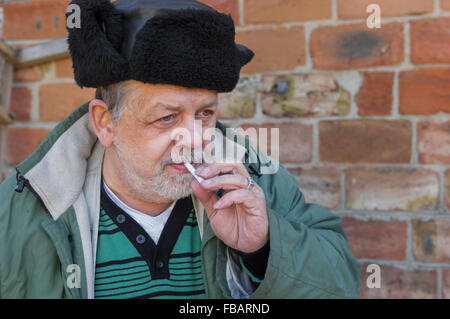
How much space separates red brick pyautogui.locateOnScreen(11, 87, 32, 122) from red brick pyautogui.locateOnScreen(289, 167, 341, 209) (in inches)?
53.3

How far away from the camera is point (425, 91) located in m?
1.96

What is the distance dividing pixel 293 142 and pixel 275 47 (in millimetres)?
444

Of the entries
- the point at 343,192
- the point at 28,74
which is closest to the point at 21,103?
the point at 28,74

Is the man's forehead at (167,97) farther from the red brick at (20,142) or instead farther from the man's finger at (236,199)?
the red brick at (20,142)

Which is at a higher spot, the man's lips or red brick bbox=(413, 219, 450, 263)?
the man's lips

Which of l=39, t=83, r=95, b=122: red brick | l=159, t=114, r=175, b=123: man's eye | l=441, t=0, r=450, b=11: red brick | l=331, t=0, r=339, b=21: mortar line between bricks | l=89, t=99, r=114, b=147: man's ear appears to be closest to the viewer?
l=159, t=114, r=175, b=123: man's eye

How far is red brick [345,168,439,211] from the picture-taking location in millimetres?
1976

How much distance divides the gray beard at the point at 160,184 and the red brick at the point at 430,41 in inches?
46.0

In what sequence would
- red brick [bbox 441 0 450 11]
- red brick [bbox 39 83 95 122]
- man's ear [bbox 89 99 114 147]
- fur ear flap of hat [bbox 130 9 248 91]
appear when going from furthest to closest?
1. red brick [bbox 39 83 95 122]
2. red brick [bbox 441 0 450 11]
3. man's ear [bbox 89 99 114 147]
4. fur ear flap of hat [bbox 130 9 248 91]

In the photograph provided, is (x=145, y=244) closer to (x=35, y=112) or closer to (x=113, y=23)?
(x=113, y=23)

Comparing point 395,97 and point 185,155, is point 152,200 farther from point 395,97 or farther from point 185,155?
point 395,97

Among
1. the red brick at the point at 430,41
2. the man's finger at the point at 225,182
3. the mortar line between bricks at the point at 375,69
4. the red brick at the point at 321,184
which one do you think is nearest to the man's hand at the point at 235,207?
the man's finger at the point at 225,182

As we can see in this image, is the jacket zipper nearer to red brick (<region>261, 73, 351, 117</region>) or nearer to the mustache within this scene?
the mustache

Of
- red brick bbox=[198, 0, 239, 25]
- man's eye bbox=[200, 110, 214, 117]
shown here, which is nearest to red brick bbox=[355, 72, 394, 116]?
red brick bbox=[198, 0, 239, 25]
